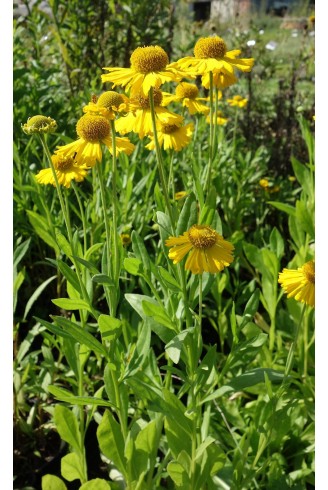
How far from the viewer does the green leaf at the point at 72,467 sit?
100 centimetres

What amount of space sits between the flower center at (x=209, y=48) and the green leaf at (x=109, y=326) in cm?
41

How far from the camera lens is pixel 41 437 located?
1.23 meters

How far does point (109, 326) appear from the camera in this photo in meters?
0.81

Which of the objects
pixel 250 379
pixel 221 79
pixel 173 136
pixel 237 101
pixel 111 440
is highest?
pixel 221 79

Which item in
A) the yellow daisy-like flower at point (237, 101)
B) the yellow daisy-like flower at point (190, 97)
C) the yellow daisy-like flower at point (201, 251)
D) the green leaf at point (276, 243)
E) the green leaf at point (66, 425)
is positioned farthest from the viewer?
the yellow daisy-like flower at point (237, 101)

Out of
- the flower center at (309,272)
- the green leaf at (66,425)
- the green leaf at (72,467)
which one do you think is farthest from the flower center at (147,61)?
the green leaf at (72,467)

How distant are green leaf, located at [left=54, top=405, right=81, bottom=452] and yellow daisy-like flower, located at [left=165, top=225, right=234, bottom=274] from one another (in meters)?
0.39

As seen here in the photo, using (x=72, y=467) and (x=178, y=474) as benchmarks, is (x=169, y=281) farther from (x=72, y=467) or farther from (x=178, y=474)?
(x=72, y=467)

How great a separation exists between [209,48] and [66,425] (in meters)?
0.67

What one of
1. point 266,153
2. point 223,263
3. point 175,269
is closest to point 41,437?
point 175,269

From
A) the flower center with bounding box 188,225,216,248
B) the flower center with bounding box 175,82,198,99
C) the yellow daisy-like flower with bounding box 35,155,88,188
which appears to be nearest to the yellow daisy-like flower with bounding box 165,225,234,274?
the flower center with bounding box 188,225,216,248

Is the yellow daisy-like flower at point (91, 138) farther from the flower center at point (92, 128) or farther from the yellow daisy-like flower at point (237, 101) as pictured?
the yellow daisy-like flower at point (237, 101)

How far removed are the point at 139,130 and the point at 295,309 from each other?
2.49ft

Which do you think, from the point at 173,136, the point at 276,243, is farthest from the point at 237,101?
the point at 173,136
